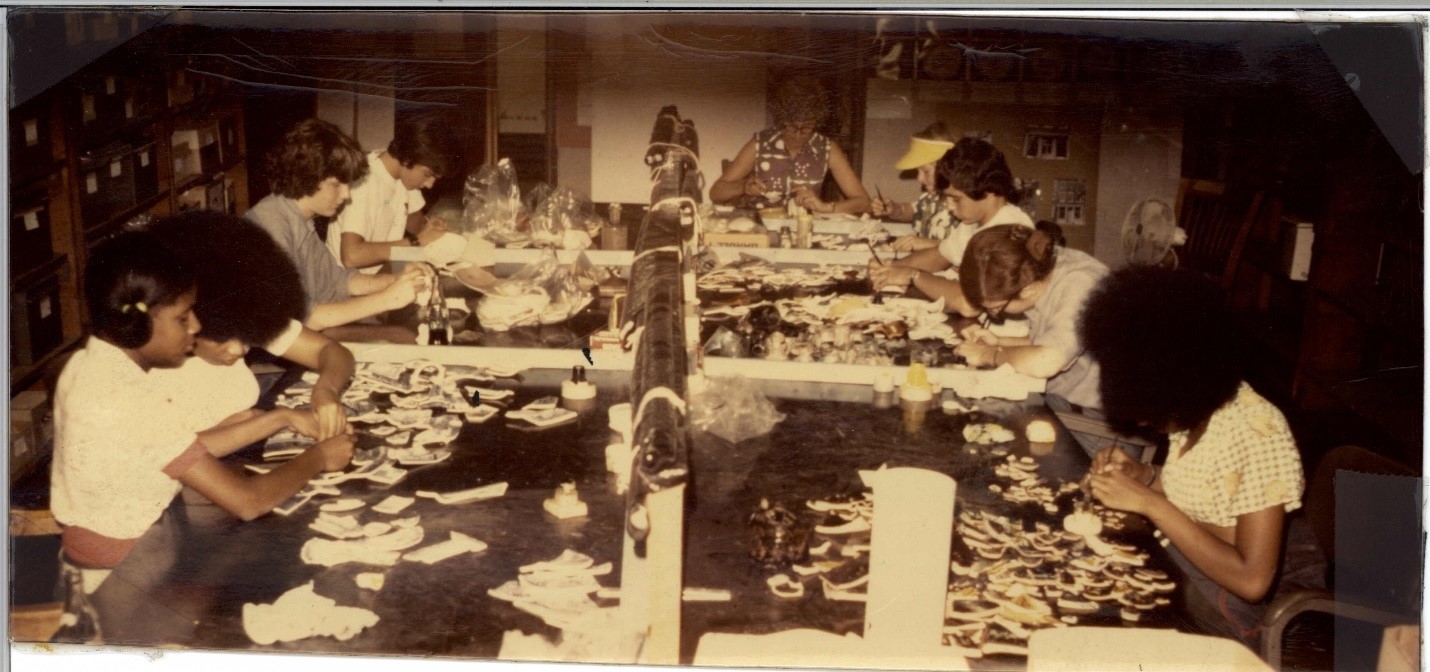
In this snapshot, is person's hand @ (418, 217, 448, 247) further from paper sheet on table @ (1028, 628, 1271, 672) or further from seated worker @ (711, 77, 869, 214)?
paper sheet on table @ (1028, 628, 1271, 672)

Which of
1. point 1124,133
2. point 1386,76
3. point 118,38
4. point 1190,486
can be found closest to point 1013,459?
point 1190,486

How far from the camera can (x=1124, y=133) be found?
3.06 metres

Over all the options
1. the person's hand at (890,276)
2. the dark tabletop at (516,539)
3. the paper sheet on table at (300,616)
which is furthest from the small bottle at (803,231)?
the paper sheet on table at (300,616)

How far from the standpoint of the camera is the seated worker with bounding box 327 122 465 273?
359 centimetres

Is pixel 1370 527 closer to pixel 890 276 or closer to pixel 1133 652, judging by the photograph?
pixel 1133 652

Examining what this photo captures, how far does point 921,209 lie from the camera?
4.78 metres

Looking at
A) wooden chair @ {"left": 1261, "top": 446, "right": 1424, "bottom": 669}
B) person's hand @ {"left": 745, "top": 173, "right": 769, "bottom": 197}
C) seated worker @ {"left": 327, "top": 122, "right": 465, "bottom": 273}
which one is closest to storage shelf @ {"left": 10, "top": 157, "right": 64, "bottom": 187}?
seated worker @ {"left": 327, "top": 122, "right": 465, "bottom": 273}

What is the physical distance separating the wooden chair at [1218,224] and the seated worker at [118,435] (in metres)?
2.70

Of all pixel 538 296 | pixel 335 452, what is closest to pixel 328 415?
pixel 335 452

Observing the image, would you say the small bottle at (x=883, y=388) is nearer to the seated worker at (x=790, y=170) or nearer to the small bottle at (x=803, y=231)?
the seated worker at (x=790, y=170)

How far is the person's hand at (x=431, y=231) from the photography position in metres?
4.07

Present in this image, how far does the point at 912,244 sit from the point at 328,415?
258 centimetres

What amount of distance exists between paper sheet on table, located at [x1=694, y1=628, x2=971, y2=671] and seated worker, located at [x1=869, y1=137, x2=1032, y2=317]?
5.34ft

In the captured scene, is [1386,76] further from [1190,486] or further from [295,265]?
[295,265]
